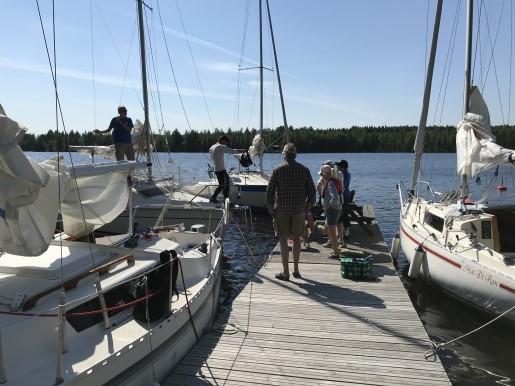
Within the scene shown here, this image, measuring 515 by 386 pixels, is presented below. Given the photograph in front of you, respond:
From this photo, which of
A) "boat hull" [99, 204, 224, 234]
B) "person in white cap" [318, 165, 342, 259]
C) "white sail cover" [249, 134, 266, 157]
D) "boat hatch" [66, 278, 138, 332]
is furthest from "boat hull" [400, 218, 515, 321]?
"white sail cover" [249, 134, 266, 157]

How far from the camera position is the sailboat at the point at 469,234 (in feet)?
23.9

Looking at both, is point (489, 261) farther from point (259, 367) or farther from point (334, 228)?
point (259, 367)

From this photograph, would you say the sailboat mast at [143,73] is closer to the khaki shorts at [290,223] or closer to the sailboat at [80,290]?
the sailboat at [80,290]

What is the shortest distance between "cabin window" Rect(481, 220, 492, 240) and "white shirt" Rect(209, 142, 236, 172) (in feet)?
25.0

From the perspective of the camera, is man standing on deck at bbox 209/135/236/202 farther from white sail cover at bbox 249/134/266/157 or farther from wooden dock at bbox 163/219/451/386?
white sail cover at bbox 249/134/266/157

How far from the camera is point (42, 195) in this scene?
4730mm

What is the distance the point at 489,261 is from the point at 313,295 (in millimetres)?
2822

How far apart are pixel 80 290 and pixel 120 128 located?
867cm

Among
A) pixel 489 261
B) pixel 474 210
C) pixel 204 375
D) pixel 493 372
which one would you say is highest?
pixel 474 210

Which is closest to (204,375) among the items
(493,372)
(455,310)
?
(493,372)

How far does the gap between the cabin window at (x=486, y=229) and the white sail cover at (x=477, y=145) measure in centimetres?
146

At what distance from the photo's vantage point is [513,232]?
9.52 metres

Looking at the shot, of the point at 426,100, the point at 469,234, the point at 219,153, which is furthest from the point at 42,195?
the point at 426,100

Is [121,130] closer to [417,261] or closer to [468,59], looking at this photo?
[417,261]
